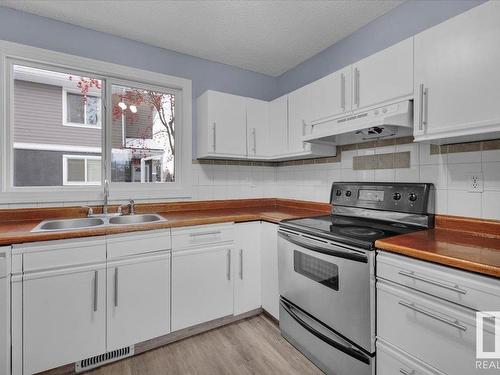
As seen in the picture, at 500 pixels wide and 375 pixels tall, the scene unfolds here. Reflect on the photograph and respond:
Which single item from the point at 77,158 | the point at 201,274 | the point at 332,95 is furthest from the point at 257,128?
the point at 77,158

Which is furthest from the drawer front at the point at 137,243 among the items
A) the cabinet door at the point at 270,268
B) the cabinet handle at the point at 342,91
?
the cabinet handle at the point at 342,91

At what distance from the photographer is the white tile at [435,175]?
1.61 meters

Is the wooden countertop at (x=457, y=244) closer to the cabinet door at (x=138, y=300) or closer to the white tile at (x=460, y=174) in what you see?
the white tile at (x=460, y=174)

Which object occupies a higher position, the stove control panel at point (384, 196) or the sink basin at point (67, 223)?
the stove control panel at point (384, 196)

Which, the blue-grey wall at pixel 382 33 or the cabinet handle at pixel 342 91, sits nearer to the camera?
the blue-grey wall at pixel 382 33

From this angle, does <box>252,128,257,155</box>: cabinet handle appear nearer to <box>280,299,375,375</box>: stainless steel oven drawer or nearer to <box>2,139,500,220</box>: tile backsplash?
<box>2,139,500,220</box>: tile backsplash

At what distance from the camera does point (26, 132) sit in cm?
203

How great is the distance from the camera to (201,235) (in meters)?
1.98

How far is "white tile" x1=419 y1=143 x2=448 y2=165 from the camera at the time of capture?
63.6 inches

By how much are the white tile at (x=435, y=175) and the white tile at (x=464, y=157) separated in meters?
0.06

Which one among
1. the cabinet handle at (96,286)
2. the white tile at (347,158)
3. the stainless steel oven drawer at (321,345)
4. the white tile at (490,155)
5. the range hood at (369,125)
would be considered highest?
the range hood at (369,125)

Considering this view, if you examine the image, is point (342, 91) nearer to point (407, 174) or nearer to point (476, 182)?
point (407, 174)

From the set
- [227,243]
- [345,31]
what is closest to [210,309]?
[227,243]

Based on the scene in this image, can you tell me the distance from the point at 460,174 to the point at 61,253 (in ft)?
7.90
